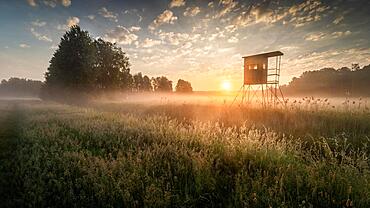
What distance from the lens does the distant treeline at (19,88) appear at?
5725 inches

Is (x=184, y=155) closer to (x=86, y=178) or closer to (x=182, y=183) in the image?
(x=182, y=183)

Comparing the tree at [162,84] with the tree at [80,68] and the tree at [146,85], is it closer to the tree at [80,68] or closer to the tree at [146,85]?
the tree at [146,85]

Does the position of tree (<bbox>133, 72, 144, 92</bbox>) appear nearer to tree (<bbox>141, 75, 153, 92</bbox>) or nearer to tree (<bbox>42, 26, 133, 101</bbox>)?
tree (<bbox>141, 75, 153, 92</bbox>)

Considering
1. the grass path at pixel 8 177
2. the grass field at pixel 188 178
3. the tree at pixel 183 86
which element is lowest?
the grass path at pixel 8 177

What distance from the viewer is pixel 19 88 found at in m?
155

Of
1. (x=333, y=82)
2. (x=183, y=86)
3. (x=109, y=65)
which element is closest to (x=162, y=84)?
(x=183, y=86)

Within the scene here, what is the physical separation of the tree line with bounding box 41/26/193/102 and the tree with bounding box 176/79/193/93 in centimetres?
5741

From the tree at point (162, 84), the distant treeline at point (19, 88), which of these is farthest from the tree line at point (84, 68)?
the distant treeline at point (19, 88)

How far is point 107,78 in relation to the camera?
4909cm

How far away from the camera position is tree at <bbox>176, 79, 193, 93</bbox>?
4377 inches

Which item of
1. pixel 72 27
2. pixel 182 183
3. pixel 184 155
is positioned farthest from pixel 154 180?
pixel 72 27

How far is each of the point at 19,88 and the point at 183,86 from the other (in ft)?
391

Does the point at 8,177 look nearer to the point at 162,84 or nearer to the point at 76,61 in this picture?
the point at 76,61

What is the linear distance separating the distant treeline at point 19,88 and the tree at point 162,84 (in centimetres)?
7610
